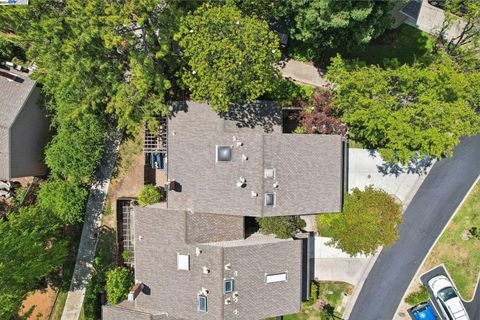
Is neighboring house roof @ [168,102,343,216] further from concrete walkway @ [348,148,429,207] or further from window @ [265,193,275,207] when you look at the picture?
concrete walkway @ [348,148,429,207]

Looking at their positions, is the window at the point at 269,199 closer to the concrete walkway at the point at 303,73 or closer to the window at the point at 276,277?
the window at the point at 276,277

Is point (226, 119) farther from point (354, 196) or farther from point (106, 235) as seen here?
point (106, 235)

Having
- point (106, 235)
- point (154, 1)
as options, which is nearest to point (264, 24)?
point (154, 1)

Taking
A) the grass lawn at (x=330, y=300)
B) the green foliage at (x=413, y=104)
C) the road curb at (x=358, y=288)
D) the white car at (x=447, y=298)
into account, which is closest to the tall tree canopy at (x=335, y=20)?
the green foliage at (x=413, y=104)

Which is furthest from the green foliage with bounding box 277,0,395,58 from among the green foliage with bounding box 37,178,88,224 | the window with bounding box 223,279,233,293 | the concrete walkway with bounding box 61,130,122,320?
the green foliage with bounding box 37,178,88,224

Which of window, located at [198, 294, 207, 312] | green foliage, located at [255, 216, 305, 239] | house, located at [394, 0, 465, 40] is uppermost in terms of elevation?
house, located at [394, 0, 465, 40]

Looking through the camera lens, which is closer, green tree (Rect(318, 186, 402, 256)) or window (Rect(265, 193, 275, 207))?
window (Rect(265, 193, 275, 207))

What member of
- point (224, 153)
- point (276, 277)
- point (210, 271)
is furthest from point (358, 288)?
point (224, 153)

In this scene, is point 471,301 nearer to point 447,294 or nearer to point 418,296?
point 447,294
